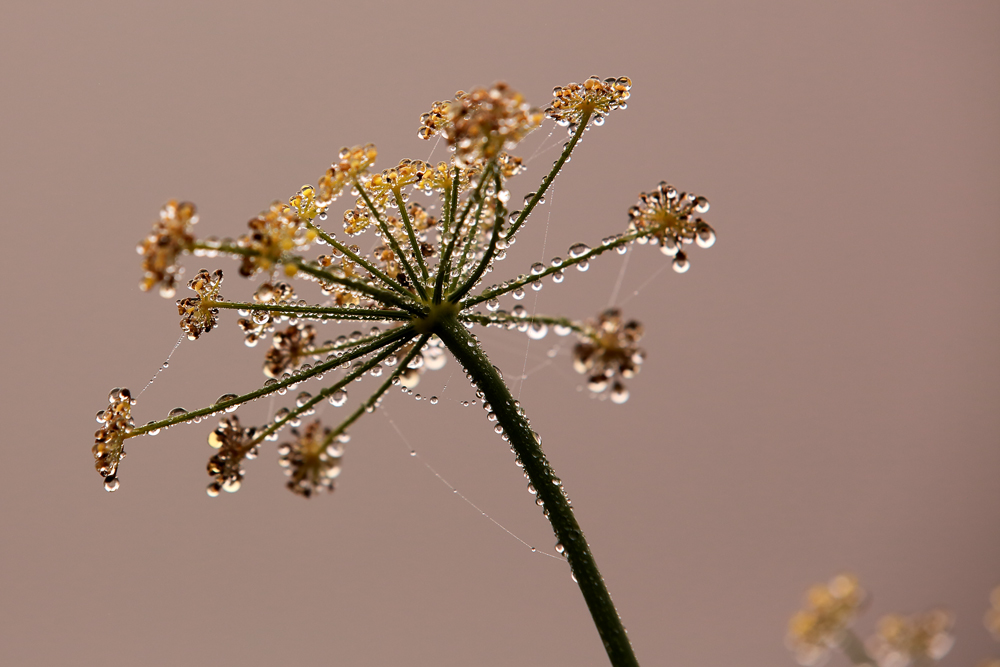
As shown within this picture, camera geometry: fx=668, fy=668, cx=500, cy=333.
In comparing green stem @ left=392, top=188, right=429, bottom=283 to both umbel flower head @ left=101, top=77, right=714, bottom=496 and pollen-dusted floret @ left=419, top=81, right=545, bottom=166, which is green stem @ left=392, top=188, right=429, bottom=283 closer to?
umbel flower head @ left=101, top=77, right=714, bottom=496

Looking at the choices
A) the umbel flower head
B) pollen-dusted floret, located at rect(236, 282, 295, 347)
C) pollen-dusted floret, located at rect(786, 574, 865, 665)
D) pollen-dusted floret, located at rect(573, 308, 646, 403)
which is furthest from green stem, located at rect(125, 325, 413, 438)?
pollen-dusted floret, located at rect(786, 574, 865, 665)

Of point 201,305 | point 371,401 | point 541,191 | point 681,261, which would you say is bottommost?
point 371,401

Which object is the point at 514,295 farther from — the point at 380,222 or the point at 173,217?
the point at 173,217

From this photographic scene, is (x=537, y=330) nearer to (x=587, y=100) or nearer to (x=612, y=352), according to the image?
(x=612, y=352)

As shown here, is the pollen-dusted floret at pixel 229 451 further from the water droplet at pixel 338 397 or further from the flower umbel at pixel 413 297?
the water droplet at pixel 338 397

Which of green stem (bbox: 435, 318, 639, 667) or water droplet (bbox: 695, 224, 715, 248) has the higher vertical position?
water droplet (bbox: 695, 224, 715, 248)

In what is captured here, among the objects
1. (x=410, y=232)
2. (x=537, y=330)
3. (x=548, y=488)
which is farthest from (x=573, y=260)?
(x=548, y=488)
